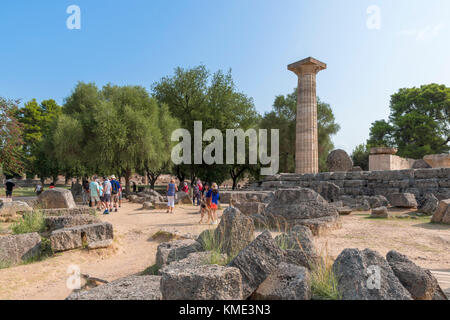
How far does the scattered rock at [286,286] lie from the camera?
321cm

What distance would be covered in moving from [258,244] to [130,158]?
18.9 metres

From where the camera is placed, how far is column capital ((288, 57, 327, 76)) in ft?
67.0

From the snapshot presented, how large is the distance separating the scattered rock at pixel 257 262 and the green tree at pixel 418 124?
38.0 metres

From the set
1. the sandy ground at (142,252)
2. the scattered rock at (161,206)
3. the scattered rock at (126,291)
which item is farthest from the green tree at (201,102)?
the scattered rock at (126,291)

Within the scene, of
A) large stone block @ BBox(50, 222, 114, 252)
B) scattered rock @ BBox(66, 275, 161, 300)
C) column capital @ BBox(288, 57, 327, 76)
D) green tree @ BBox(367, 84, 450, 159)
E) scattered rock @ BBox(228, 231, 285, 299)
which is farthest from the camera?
green tree @ BBox(367, 84, 450, 159)

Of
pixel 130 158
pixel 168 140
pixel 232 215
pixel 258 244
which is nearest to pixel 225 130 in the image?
pixel 168 140

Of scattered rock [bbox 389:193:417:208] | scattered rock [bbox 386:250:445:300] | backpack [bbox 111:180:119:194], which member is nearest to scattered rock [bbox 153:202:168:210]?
backpack [bbox 111:180:119:194]

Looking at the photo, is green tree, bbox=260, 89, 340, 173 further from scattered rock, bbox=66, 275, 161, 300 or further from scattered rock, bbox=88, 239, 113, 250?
scattered rock, bbox=66, 275, 161, 300

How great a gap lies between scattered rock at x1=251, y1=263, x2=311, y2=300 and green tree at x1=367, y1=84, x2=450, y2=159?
38234mm

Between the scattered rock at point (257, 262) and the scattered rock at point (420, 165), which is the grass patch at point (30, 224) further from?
the scattered rock at point (420, 165)

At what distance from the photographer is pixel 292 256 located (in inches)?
169

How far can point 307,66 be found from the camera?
20.8m

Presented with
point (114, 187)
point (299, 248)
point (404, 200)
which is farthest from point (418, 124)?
point (299, 248)

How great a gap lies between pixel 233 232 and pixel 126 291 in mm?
2639
